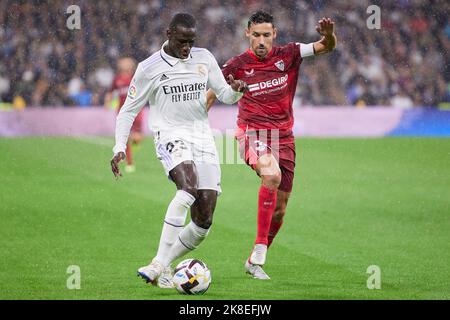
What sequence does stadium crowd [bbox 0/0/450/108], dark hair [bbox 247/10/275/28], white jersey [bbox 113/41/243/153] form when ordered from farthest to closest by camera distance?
stadium crowd [bbox 0/0/450/108] < dark hair [bbox 247/10/275/28] < white jersey [bbox 113/41/243/153]

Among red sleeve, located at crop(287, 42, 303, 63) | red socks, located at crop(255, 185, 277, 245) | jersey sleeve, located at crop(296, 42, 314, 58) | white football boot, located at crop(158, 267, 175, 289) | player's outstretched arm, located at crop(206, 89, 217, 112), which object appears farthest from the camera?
red sleeve, located at crop(287, 42, 303, 63)

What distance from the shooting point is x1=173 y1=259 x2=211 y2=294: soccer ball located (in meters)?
7.57

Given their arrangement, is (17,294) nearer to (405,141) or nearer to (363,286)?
(363,286)

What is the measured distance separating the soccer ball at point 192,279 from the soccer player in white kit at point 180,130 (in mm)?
193

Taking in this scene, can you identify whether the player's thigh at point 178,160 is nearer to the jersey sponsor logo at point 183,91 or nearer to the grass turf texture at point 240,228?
the jersey sponsor logo at point 183,91

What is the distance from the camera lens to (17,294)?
24.6 ft

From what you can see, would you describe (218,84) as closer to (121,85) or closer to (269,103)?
(269,103)

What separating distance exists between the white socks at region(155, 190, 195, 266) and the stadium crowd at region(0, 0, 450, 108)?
18454 millimetres

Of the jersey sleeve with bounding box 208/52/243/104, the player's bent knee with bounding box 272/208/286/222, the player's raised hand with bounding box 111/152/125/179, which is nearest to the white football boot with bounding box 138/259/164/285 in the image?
the player's raised hand with bounding box 111/152/125/179

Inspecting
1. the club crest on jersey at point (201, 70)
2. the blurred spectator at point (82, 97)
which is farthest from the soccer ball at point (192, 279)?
the blurred spectator at point (82, 97)

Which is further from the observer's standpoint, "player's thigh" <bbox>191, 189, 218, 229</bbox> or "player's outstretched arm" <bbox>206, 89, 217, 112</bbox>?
"player's outstretched arm" <bbox>206, 89, 217, 112</bbox>

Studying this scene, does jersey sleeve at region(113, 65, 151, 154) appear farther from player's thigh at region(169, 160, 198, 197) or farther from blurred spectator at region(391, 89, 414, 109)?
blurred spectator at region(391, 89, 414, 109)
